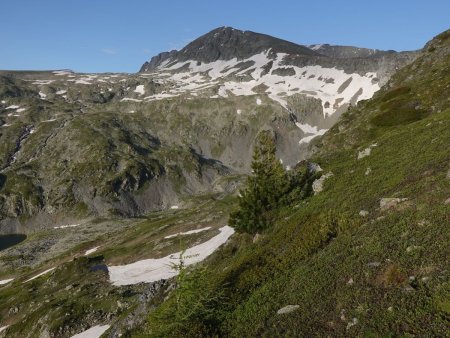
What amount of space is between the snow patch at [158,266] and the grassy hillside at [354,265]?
1883cm

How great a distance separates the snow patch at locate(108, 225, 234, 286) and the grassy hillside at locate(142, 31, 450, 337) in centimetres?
1883

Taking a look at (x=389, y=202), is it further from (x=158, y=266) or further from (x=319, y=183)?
(x=158, y=266)

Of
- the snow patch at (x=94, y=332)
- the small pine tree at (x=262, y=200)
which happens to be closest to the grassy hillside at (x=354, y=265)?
the small pine tree at (x=262, y=200)

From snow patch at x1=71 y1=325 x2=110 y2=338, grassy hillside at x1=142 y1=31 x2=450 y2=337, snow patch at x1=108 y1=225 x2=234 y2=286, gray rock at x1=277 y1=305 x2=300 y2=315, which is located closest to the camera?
grassy hillside at x1=142 y1=31 x2=450 y2=337

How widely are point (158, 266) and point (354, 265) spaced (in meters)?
41.9

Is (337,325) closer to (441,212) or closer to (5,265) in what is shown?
(441,212)

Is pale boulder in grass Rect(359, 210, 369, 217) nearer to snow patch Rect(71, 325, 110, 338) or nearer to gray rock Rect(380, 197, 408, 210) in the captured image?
gray rock Rect(380, 197, 408, 210)

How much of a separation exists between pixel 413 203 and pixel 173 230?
60438 millimetres

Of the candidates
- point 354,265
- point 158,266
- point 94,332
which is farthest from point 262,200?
point 158,266

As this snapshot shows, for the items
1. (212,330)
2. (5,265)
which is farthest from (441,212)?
(5,265)

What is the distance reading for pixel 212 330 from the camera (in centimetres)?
1722

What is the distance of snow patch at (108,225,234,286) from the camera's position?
49.9 m

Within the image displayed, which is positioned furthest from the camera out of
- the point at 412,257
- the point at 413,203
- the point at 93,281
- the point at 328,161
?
the point at 93,281

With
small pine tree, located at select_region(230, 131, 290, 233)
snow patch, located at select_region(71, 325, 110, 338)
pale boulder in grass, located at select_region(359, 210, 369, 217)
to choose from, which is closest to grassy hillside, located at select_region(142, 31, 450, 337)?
pale boulder in grass, located at select_region(359, 210, 369, 217)
